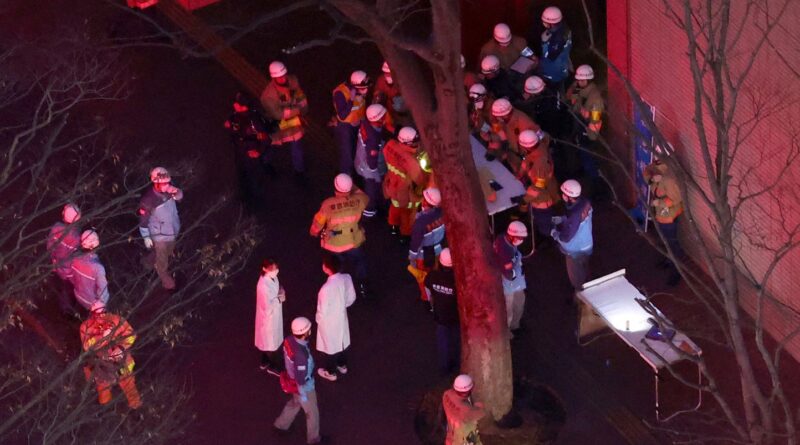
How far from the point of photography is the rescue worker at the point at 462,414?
13.4 meters

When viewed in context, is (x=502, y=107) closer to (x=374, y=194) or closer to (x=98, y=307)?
(x=374, y=194)

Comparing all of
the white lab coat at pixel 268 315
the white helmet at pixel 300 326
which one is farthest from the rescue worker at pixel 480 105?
the white helmet at pixel 300 326

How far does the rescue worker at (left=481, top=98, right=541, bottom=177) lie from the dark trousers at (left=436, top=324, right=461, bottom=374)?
253cm

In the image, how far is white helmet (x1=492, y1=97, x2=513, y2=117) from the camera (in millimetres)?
17203

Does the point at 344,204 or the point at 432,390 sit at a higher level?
the point at 344,204

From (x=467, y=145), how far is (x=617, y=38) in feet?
14.5

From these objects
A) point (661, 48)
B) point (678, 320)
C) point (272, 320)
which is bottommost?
point (678, 320)

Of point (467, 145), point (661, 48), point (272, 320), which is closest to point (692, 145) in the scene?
point (661, 48)

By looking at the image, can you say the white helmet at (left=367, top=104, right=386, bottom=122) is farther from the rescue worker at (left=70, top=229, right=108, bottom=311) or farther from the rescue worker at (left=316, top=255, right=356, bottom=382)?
the rescue worker at (left=70, top=229, right=108, bottom=311)

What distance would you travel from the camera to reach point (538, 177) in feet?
54.5

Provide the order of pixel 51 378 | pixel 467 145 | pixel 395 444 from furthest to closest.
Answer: pixel 395 444, pixel 467 145, pixel 51 378

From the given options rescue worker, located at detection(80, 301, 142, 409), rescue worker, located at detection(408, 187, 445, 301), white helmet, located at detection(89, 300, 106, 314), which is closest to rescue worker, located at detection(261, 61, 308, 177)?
rescue worker, located at detection(408, 187, 445, 301)

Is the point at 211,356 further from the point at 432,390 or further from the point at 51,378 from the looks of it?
the point at 51,378

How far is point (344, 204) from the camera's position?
16000 millimetres
